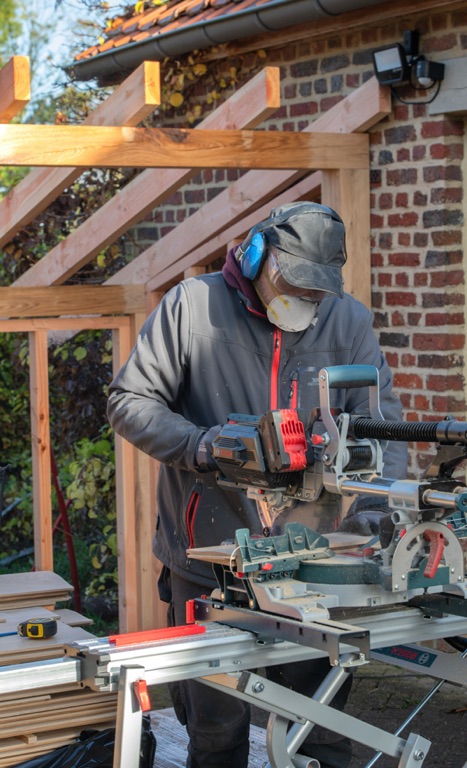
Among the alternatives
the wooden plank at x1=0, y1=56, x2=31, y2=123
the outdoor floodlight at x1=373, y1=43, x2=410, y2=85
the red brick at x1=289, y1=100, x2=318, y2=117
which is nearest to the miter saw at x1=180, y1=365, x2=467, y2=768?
the wooden plank at x1=0, y1=56, x2=31, y2=123

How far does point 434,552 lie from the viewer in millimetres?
2561

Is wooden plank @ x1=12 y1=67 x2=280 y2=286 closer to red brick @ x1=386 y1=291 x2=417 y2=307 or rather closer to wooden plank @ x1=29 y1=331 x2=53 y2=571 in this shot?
wooden plank @ x1=29 y1=331 x2=53 y2=571

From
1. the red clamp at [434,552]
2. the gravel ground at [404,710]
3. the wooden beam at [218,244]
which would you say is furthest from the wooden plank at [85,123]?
the gravel ground at [404,710]

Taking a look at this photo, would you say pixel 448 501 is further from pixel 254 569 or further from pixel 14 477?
pixel 14 477

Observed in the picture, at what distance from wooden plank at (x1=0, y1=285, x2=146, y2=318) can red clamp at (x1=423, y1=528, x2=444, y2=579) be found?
329 cm

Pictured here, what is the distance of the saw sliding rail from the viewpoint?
94.4 inches

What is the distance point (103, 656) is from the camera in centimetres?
240

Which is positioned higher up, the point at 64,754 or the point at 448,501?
the point at 448,501

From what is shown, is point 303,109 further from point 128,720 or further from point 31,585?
point 128,720

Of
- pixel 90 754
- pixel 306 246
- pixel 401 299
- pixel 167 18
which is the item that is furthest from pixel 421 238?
pixel 90 754

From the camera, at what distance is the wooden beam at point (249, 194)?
5434 mm

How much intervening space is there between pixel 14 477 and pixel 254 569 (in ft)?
22.4

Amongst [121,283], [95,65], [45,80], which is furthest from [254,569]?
[45,80]

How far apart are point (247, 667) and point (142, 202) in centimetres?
306
